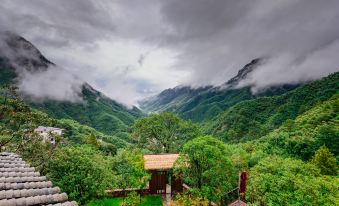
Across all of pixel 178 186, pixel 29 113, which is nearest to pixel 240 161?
pixel 178 186

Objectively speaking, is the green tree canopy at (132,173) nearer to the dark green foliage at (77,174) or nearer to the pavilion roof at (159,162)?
the pavilion roof at (159,162)

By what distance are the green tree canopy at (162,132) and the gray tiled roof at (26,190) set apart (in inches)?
1057

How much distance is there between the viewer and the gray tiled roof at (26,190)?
4.87 meters

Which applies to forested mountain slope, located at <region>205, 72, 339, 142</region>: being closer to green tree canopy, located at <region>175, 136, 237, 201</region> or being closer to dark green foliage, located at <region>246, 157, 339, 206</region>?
green tree canopy, located at <region>175, 136, 237, 201</region>

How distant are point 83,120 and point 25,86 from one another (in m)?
46.0

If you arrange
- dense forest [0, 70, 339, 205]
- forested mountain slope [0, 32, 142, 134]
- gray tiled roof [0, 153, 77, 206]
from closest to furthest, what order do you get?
gray tiled roof [0, 153, 77, 206] < dense forest [0, 70, 339, 205] < forested mountain slope [0, 32, 142, 134]

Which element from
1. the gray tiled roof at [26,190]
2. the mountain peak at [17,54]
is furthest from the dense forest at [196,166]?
the mountain peak at [17,54]

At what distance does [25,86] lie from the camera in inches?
6142

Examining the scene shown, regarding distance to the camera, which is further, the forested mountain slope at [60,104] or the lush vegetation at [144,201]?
the forested mountain slope at [60,104]

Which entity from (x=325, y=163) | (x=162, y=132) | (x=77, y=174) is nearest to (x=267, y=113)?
(x=162, y=132)

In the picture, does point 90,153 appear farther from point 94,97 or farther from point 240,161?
point 94,97

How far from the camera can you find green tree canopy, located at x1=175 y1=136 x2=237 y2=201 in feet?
55.5

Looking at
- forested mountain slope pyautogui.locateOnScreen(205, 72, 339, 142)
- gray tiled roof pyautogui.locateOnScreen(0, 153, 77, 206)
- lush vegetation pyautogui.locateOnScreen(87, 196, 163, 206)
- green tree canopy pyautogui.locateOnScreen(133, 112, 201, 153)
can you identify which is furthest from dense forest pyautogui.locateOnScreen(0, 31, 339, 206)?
forested mountain slope pyautogui.locateOnScreen(205, 72, 339, 142)

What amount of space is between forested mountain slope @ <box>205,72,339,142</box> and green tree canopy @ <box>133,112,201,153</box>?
1944 inches
